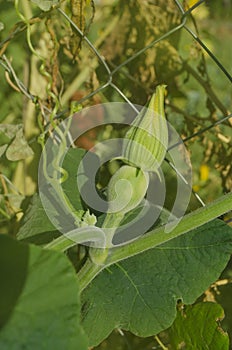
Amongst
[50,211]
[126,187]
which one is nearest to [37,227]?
[50,211]

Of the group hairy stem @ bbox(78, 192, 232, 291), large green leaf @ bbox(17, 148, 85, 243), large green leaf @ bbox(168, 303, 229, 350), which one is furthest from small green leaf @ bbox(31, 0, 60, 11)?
large green leaf @ bbox(168, 303, 229, 350)

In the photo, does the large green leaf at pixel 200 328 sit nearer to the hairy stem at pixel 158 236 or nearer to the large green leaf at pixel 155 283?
the large green leaf at pixel 155 283

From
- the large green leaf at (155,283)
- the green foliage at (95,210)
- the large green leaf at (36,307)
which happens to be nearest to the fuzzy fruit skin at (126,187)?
the green foliage at (95,210)

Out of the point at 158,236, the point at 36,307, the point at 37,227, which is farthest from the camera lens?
the point at 37,227

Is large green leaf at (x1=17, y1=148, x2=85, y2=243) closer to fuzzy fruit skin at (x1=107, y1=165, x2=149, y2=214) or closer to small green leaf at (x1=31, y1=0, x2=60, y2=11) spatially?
fuzzy fruit skin at (x1=107, y1=165, x2=149, y2=214)

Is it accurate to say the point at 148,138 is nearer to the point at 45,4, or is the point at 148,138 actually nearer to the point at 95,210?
the point at 95,210

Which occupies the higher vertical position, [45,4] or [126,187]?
[45,4]
